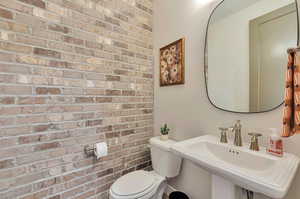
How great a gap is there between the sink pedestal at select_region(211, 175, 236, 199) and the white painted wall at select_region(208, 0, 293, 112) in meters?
0.51

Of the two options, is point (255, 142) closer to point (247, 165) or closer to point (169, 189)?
point (247, 165)

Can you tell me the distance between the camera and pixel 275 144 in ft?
2.85

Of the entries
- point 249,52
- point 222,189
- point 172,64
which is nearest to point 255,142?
point 222,189

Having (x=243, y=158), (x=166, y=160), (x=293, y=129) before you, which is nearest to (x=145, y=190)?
→ (x=166, y=160)

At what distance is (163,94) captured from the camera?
181 cm

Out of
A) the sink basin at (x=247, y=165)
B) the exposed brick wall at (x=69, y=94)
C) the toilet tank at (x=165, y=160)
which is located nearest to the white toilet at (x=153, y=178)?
the toilet tank at (x=165, y=160)

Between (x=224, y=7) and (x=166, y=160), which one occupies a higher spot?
(x=224, y=7)

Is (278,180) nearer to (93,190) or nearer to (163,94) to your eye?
(163,94)

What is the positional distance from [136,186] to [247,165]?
2.89 feet

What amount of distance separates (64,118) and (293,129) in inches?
60.6

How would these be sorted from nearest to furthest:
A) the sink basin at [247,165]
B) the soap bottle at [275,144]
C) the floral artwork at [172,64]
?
the sink basin at [247,165] → the soap bottle at [275,144] → the floral artwork at [172,64]

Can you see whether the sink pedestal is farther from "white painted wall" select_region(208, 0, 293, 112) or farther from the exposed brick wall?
the exposed brick wall

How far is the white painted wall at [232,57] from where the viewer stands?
107cm

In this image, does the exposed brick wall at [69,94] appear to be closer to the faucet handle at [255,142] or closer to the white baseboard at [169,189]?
the white baseboard at [169,189]
